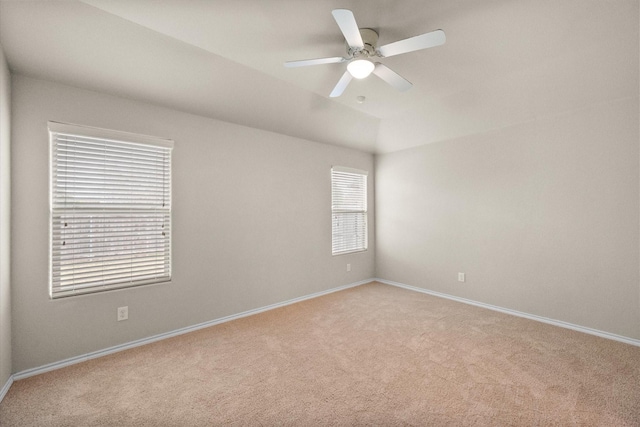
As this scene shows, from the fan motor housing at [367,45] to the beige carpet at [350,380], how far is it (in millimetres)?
2431

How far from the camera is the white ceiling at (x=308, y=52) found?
194 cm

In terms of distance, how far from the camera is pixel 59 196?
2350 millimetres

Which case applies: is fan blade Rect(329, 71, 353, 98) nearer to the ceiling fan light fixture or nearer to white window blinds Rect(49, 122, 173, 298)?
the ceiling fan light fixture

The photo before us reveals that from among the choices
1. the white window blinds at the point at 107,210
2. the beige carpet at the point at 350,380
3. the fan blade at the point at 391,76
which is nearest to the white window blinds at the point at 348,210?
the beige carpet at the point at 350,380

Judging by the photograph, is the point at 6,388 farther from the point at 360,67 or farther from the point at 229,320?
the point at 360,67

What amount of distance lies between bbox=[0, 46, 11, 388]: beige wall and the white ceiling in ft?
0.90

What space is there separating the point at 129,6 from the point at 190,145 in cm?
135

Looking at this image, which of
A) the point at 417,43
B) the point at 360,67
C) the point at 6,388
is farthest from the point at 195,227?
the point at 417,43

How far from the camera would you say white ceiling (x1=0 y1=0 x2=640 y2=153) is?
194cm

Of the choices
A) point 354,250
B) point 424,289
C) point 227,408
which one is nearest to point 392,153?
point 354,250

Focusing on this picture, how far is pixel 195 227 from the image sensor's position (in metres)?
3.11

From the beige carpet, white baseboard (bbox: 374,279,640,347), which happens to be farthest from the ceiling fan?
white baseboard (bbox: 374,279,640,347)

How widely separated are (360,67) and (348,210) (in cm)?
284

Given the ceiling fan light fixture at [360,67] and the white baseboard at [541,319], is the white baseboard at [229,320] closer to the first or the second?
the white baseboard at [541,319]
